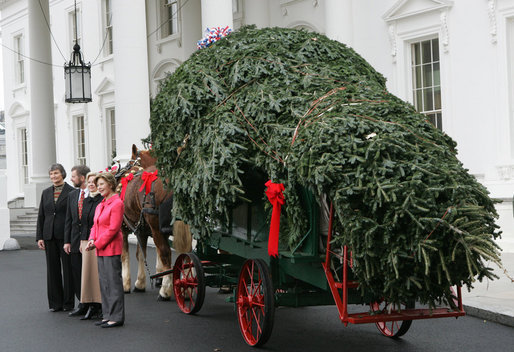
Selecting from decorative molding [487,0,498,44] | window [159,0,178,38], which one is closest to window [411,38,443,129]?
decorative molding [487,0,498,44]

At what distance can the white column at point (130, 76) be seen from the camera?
54.6 feet

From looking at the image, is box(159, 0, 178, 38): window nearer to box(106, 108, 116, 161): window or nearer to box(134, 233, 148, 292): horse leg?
box(106, 108, 116, 161): window

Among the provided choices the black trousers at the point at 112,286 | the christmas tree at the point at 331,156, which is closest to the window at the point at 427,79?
the christmas tree at the point at 331,156

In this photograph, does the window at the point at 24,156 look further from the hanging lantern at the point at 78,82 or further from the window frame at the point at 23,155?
the hanging lantern at the point at 78,82

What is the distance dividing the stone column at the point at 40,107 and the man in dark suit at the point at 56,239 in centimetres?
1587

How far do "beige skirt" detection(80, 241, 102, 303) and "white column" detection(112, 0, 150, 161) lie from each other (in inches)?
316

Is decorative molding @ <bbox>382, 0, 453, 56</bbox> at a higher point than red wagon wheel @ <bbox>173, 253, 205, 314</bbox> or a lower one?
higher

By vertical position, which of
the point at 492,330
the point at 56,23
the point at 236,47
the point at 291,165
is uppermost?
the point at 56,23

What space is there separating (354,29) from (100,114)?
1211 cm

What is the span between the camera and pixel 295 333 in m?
7.66

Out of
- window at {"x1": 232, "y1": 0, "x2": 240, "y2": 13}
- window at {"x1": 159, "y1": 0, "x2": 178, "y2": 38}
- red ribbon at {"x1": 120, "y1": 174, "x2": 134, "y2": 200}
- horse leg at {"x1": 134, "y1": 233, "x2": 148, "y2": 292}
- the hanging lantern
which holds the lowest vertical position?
horse leg at {"x1": 134, "y1": 233, "x2": 148, "y2": 292}

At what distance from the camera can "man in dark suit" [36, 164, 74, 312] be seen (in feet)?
30.9

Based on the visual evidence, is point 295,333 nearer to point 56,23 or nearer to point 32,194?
point 32,194

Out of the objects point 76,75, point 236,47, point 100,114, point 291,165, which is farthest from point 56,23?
point 291,165
